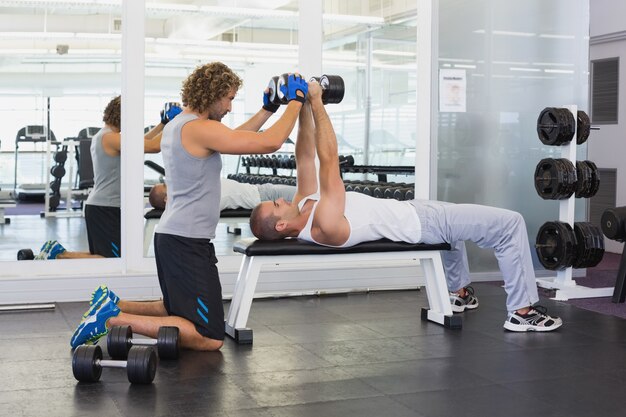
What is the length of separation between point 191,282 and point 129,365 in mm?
617

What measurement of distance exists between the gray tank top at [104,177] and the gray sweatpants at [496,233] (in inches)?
71.7

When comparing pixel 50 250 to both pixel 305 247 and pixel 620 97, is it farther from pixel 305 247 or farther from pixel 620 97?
pixel 620 97

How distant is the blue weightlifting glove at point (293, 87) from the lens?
11.1ft

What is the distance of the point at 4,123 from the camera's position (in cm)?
430

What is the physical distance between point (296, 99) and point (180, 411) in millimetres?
1452

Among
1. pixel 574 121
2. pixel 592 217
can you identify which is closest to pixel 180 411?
pixel 574 121

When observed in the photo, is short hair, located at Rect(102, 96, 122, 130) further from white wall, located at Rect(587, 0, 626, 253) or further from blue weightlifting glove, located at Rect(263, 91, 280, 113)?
white wall, located at Rect(587, 0, 626, 253)

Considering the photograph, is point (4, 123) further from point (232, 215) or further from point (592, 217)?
point (592, 217)

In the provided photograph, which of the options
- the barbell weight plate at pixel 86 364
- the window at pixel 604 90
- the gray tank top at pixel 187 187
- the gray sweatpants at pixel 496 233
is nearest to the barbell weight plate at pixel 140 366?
the barbell weight plate at pixel 86 364

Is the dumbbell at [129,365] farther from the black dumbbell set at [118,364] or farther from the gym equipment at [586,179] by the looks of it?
the gym equipment at [586,179]

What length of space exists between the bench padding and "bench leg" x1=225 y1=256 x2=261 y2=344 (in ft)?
0.20

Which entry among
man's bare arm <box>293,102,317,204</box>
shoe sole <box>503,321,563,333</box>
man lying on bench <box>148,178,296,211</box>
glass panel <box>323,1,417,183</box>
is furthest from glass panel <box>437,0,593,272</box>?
man's bare arm <box>293,102,317,204</box>

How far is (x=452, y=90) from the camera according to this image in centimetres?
539

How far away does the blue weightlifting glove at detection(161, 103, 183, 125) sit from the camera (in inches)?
163
